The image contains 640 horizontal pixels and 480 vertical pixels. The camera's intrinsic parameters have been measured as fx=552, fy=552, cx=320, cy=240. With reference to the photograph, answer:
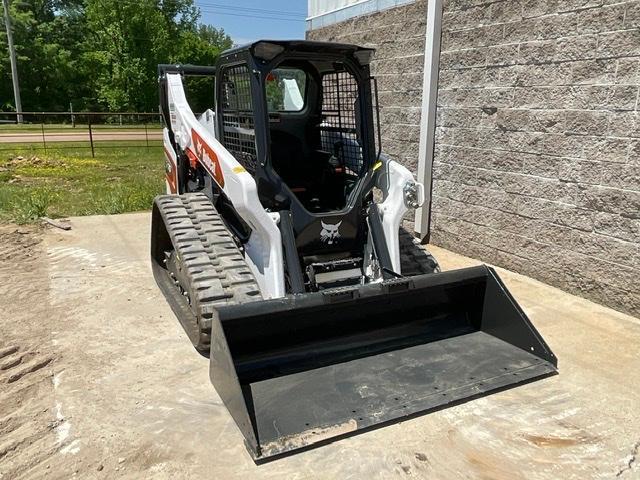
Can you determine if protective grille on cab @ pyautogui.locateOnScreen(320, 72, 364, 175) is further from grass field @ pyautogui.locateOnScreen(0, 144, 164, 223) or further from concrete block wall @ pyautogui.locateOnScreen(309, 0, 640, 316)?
grass field @ pyautogui.locateOnScreen(0, 144, 164, 223)

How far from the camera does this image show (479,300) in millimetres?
4059

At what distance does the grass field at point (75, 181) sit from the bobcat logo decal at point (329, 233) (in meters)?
5.44

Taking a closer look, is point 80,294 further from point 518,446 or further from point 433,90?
point 433,90

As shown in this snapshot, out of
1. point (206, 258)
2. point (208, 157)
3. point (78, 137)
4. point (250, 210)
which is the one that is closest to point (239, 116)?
point (208, 157)

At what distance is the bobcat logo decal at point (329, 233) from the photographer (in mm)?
4156

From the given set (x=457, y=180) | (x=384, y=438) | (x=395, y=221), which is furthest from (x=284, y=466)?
(x=457, y=180)

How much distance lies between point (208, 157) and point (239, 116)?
43 centimetres

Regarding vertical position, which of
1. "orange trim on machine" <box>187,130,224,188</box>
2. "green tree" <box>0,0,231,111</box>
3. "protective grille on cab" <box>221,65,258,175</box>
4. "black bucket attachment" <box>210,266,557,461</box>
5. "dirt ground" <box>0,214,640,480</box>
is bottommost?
"dirt ground" <box>0,214,640,480</box>

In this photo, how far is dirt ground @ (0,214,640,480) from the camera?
2.84 metres

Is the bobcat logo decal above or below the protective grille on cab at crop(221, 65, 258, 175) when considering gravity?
below

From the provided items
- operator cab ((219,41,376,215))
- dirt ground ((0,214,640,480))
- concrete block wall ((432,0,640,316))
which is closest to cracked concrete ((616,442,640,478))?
dirt ground ((0,214,640,480))

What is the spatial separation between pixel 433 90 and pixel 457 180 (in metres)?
1.13

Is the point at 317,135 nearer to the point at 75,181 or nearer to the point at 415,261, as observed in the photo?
the point at 415,261

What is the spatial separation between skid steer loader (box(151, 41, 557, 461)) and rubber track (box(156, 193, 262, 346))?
0.04 feet
